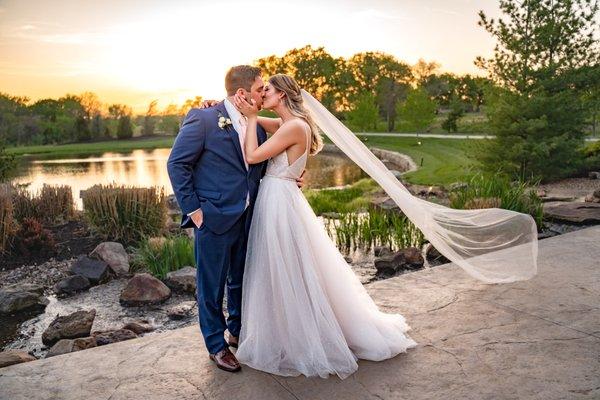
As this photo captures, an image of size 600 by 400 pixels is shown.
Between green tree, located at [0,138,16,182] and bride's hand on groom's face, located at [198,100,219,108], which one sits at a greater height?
bride's hand on groom's face, located at [198,100,219,108]

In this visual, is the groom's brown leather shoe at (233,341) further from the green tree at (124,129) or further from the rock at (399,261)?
the green tree at (124,129)

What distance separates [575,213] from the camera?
8.87m

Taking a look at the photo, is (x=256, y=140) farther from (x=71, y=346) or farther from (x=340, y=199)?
(x=340, y=199)

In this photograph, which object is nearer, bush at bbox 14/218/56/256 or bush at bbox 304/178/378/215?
bush at bbox 14/218/56/256

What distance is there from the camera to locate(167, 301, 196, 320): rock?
6.02m

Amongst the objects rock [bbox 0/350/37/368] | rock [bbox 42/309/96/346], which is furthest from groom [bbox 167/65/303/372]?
rock [bbox 42/309/96/346]

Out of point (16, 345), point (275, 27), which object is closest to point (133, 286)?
point (16, 345)

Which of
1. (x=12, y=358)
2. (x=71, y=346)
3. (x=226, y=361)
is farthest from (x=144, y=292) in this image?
(x=226, y=361)

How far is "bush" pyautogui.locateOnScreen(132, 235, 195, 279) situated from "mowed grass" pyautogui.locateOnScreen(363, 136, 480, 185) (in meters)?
8.54

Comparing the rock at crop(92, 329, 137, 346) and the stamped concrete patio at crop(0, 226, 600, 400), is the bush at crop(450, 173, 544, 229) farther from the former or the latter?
the rock at crop(92, 329, 137, 346)

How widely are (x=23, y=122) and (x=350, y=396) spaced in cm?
7194

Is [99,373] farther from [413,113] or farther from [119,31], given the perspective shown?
[413,113]

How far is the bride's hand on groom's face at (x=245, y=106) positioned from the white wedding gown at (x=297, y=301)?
401 mm

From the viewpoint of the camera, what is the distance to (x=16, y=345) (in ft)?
18.1
